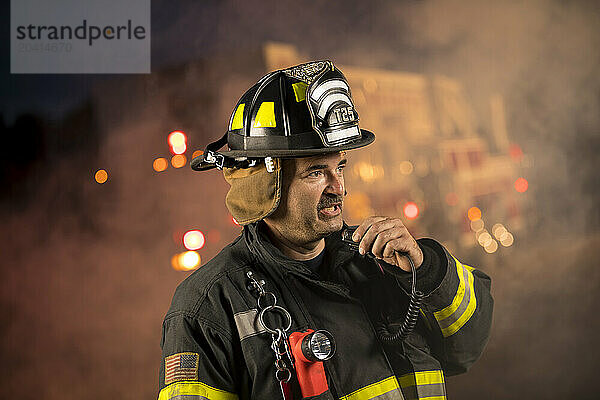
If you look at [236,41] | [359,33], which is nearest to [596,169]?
[359,33]

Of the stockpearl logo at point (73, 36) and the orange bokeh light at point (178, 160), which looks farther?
the orange bokeh light at point (178, 160)

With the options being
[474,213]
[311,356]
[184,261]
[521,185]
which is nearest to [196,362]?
[311,356]

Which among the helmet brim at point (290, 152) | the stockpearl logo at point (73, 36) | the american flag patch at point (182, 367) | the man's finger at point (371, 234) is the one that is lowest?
the american flag patch at point (182, 367)

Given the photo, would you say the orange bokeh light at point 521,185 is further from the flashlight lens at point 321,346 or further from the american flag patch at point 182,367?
the american flag patch at point 182,367

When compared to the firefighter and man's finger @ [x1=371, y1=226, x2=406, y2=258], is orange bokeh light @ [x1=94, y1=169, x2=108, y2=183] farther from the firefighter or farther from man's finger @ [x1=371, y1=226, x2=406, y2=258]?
man's finger @ [x1=371, y1=226, x2=406, y2=258]

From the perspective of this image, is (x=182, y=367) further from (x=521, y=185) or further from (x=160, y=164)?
(x=521, y=185)

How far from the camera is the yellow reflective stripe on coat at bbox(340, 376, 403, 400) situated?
1823 mm

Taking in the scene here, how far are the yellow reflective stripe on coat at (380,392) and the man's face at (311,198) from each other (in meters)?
0.46

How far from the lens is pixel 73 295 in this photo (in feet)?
12.8

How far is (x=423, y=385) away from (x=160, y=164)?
2.56 m

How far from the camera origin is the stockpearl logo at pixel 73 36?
3.87 m

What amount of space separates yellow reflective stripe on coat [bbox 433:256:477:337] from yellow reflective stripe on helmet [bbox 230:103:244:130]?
2.47 feet

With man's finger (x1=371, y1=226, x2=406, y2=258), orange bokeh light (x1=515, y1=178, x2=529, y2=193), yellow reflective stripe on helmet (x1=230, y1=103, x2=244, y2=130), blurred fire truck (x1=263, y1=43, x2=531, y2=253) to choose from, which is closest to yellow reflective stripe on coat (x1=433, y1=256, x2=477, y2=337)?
man's finger (x1=371, y1=226, x2=406, y2=258)

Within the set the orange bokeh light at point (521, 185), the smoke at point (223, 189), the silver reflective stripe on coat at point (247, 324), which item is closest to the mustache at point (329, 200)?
the silver reflective stripe on coat at point (247, 324)
